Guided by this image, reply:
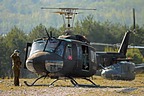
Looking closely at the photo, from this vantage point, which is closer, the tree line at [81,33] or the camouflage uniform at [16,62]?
the camouflage uniform at [16,62]

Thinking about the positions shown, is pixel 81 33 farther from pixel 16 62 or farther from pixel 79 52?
pixel 16 62

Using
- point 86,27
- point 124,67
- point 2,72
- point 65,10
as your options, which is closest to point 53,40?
point 65,10

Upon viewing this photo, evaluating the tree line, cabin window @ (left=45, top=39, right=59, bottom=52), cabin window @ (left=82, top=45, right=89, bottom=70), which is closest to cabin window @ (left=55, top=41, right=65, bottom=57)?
cabin window @ (left=45, top=39, right=59, bottom=52)

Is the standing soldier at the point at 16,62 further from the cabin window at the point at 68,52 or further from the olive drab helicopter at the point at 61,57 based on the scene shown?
the cabin window at the point at 68,52

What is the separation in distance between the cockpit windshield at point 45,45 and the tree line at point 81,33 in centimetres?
5598

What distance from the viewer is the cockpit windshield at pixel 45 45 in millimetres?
22322

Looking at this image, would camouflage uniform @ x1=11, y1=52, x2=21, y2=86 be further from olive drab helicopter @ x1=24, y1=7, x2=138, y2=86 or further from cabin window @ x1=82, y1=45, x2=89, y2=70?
cabin window @ x1=82, y1=45, x2=89, y2=70

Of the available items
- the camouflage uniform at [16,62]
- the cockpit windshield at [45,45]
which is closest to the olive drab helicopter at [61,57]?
the cockpit windshield at [45,45]

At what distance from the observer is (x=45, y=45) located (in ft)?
73.6

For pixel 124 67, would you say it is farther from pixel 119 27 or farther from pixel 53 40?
pixel 119 27

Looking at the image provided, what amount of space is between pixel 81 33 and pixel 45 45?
2946 inches

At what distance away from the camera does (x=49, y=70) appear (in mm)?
22125

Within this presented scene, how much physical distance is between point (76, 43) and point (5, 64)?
60563 mm

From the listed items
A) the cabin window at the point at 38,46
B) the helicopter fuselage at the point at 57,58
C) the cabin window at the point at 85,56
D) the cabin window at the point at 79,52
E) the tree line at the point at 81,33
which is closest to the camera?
the helicopter fuselage at the point at 57,58
